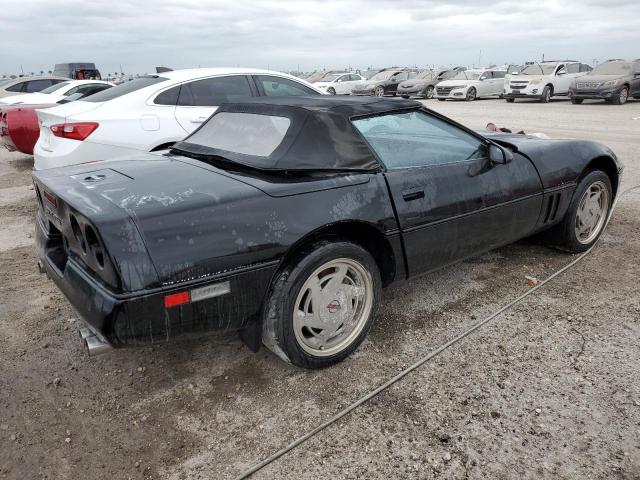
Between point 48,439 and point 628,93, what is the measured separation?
73.3 ft

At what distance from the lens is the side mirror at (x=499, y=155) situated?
3482 millimetres

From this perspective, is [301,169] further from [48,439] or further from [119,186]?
[48,439]

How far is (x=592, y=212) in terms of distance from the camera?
436cm

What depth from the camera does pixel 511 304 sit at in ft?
11.5

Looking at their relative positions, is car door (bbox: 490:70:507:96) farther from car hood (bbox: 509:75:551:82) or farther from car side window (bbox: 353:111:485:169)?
car side window (bbox: 353:111:485:169)

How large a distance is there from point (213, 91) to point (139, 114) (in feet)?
2.95

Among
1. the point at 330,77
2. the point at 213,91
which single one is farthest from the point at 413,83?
the point at 213,91

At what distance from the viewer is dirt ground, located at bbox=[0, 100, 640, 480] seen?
2.18 metres

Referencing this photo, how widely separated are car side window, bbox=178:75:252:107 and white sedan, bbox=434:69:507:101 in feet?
65.1

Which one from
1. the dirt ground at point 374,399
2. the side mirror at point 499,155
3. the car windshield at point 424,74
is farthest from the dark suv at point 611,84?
the side mirror at point 499,155

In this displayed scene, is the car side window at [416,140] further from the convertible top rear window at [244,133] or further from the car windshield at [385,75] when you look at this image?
the car windshield at [385,75]

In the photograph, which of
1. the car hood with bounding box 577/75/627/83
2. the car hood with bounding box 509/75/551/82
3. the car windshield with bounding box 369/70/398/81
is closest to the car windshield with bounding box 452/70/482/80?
the car windshield with bounding box 369/70/398/81

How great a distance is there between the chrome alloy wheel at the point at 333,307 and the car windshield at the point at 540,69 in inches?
862

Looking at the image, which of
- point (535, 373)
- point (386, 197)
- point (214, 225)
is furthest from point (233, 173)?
point (535, 373)
